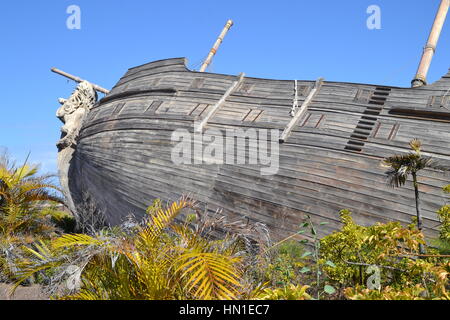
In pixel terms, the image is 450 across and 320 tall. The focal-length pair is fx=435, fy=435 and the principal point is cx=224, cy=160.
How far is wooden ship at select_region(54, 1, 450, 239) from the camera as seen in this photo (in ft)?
34.6

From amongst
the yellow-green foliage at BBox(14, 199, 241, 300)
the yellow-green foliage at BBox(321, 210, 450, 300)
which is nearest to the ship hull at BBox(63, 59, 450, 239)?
the yellow-green foliage at BBox(321, 210, 450, 300)

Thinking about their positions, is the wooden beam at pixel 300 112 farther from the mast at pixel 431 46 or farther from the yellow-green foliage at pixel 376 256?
the mast at pixel 431 46

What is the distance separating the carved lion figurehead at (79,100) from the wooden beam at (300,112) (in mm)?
13726

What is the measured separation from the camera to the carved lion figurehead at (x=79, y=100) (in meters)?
23.1

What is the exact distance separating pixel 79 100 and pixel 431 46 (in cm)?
1799

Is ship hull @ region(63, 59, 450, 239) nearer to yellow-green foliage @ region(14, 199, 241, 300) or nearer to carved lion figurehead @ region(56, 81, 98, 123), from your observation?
carved lion figurehead @ region(56, 81, 98, 123)

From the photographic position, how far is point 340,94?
14258mm

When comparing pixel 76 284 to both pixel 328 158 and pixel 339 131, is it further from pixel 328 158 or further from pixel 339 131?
pixel 339 131

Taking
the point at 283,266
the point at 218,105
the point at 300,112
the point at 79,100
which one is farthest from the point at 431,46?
the point at 79,100

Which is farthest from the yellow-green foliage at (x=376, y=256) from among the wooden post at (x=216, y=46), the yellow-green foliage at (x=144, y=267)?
the wooden post at (x=216, y=46)

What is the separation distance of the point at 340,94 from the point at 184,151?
214 inches

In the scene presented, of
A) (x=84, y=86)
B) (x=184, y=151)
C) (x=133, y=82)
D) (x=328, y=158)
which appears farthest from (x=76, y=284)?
(x=84, y=86)

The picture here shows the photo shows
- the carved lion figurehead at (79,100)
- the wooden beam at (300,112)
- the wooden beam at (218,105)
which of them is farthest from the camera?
the carved lion figurehead at (79,100)
